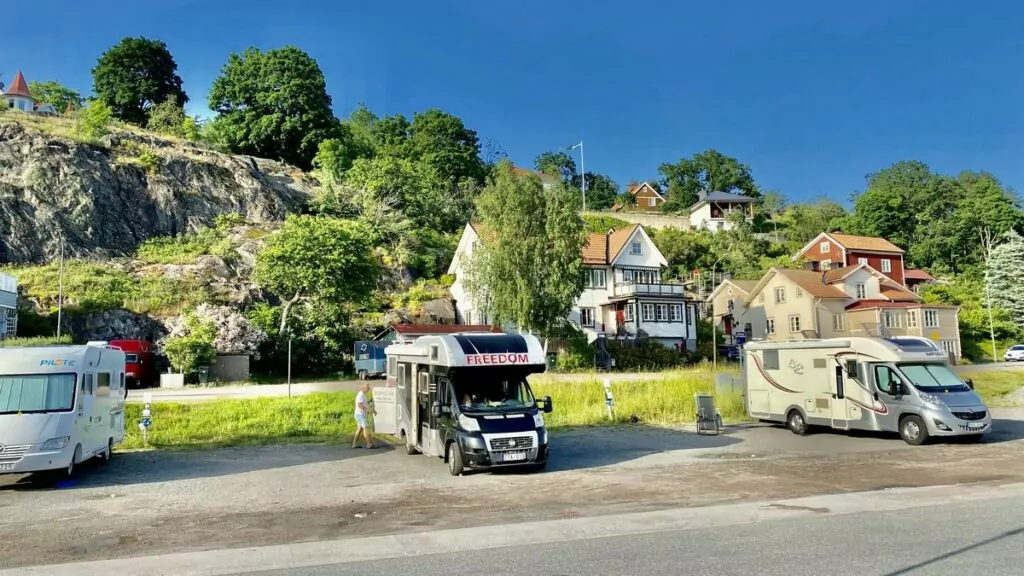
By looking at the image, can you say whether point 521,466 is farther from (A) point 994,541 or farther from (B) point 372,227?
(B) point 372,227

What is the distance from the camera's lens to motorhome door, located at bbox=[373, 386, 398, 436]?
690 inches

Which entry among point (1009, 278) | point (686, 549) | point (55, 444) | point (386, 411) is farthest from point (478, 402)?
point (1009, 278)

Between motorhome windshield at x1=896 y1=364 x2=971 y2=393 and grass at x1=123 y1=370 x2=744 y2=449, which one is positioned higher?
motorhome windshield at x1=896 y1=364 x2=971 y2=393

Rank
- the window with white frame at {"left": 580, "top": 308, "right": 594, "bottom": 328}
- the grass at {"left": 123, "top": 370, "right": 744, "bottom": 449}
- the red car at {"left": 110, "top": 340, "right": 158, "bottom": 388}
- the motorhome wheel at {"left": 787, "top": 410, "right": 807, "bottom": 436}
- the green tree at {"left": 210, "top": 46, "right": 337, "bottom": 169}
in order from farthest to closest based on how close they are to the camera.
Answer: the green tree at {"left": 210, "top": 46, "right": 337, "bottom": 169} → the window with white frame at {"left": 580, "top": 308, "right": 594, "bottom": 328} → the red car at {"left": 110, "top": 340, "right": 158, "bottom": 388} → the grass at {"left": 123, "top": 370, "right": 744, "bottom": 449} → the motorhome wheel at {"left": 787, "top": 410, "right": 807, "bottom": 436}

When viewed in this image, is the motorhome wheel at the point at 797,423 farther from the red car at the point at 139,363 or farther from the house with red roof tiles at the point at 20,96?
the house with red roof tiles at the point at 20,96

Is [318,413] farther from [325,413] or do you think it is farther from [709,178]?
[709,178]

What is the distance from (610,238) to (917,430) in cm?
3949

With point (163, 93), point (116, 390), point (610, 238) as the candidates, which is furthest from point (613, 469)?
point (163, 93)

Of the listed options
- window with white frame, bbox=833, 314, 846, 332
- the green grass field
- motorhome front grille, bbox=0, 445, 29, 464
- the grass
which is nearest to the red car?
the grass

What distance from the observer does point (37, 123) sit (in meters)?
58.6

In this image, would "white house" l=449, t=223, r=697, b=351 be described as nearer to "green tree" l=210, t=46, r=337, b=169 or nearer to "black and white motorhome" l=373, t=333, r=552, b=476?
"green tree" l=210, t=46, r=337, b=169

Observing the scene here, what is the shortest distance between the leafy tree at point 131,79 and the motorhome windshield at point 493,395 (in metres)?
73.4

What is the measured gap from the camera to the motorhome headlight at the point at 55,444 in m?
12.5

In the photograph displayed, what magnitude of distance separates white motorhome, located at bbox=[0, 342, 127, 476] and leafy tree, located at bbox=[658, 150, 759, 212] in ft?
319
